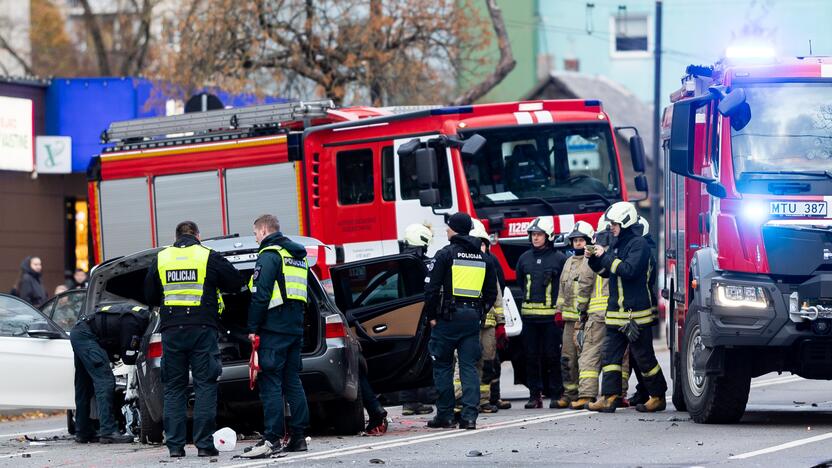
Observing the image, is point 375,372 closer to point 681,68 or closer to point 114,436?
point 114,436

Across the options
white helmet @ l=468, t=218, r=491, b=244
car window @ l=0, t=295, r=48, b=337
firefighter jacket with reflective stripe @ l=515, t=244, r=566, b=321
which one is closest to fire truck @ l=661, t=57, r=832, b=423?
white helmet @ l=468, t=218, r=491, b=244

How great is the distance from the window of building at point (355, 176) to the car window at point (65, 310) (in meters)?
3.33

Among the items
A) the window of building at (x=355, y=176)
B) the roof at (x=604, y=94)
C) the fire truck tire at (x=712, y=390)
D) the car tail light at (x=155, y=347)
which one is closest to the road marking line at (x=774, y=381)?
the window of building at (x=355, y=176)

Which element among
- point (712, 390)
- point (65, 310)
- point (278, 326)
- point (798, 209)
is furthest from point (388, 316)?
point (65, 310)

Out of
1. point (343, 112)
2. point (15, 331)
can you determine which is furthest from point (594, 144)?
point (15, 331)

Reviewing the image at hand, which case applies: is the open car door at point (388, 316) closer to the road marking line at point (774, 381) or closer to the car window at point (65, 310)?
the car window at point (65, 310)

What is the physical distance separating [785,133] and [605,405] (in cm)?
346

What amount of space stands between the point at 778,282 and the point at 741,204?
63cm

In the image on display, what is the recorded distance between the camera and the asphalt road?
10320 mm

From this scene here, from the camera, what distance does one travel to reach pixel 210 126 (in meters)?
19.9

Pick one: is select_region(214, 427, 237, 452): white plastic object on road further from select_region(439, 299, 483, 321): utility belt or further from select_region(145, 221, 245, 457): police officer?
select_region(439, 299, 483, 321): utility belt

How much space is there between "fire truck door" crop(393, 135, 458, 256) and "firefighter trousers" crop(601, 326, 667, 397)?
3.13m

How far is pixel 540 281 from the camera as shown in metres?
15.4

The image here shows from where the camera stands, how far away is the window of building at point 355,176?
1811 centimetres
